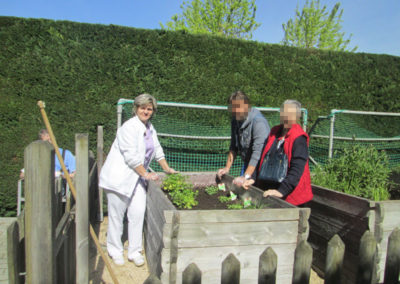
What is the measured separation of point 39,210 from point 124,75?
4.52 m

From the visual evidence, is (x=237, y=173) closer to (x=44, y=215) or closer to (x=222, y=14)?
(x=44, y=215)

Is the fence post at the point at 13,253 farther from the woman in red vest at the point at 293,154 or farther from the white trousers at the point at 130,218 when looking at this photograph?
the white trousers at the point at 130,218

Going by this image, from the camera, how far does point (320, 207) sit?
3125 mm

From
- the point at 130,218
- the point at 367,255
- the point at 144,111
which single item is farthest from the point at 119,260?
the point at 367,255

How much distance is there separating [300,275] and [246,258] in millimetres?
698

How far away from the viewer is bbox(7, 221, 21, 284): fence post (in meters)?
1.26

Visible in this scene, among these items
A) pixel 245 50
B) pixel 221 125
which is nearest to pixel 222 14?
pixel 245 50

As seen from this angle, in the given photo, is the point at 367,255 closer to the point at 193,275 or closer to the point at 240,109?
the point at 193,275

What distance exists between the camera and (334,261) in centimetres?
137

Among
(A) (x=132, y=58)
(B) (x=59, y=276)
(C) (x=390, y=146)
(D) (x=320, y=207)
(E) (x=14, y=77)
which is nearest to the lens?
(B) (x=59, y=276)

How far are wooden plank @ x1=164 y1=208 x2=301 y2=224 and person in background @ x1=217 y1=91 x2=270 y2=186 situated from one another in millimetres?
766

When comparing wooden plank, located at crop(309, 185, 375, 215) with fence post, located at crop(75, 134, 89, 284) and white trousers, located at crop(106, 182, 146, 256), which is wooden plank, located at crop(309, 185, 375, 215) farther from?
fence post, located at crop(75, 134, 89, 284)

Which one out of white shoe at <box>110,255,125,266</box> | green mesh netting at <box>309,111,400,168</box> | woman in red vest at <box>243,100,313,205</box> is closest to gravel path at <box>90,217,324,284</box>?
white shoe at <box>110,255,125,266</box>

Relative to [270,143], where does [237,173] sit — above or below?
below
